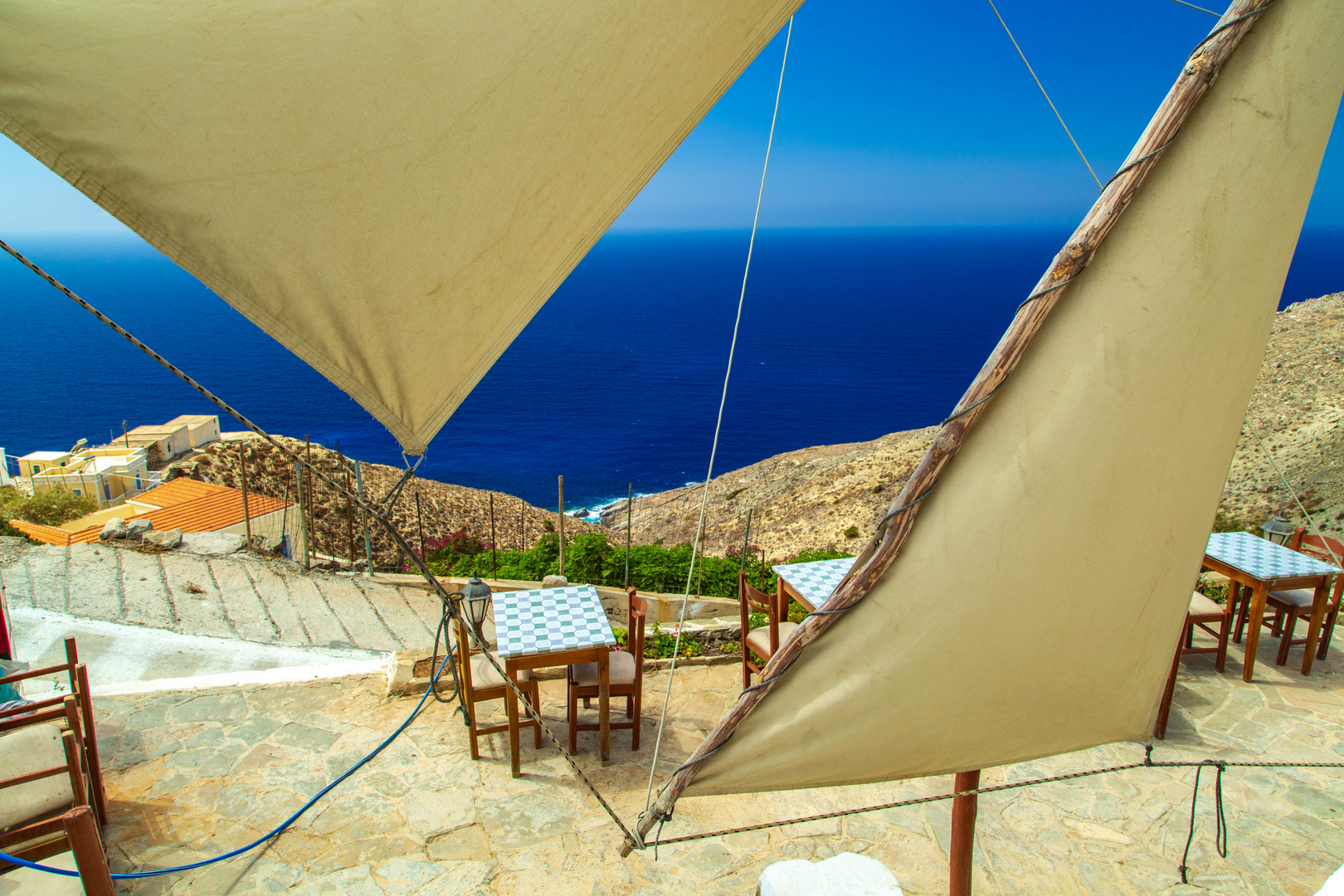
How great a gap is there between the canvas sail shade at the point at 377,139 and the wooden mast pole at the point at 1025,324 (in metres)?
1.85

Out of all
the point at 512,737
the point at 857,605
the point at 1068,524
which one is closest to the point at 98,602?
the point at 512,737

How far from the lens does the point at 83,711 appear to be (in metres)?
3.78

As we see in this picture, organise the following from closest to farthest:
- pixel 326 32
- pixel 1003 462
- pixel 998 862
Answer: pixel 1003 462 → pixel 326 32 → pixel 998 862

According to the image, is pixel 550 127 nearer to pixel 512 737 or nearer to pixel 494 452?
pixel 512 737

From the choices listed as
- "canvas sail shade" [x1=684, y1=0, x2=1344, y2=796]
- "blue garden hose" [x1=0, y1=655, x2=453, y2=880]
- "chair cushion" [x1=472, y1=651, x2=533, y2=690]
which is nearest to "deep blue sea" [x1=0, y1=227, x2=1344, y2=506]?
"blue garden hose" [x1=0, y1=655, x2=453, y2=880]

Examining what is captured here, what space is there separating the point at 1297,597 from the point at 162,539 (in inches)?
408

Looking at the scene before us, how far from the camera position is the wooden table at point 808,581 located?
191 inches

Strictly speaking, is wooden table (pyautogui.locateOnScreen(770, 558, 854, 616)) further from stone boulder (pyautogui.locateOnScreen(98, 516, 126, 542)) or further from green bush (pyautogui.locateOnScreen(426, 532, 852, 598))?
stone boulder (pyautogui.locateOnScreen(98, 516, 126, 542))

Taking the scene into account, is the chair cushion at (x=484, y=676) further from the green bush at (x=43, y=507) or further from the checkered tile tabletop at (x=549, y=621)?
the green bush at (x=43, y=507)

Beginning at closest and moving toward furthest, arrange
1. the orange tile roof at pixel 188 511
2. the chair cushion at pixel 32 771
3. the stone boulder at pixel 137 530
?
the chair cushion at pixel 32 771, the stone boulder at pixel 137 530, the orange tile roof at pixel 188 511

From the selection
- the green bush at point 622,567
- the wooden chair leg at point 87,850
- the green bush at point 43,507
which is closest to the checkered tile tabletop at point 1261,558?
the green bush at point 622,567

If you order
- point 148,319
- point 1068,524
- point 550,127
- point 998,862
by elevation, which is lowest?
point 998,862

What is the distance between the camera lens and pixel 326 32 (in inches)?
95.9

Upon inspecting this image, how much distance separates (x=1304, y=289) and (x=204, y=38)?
435 feet
